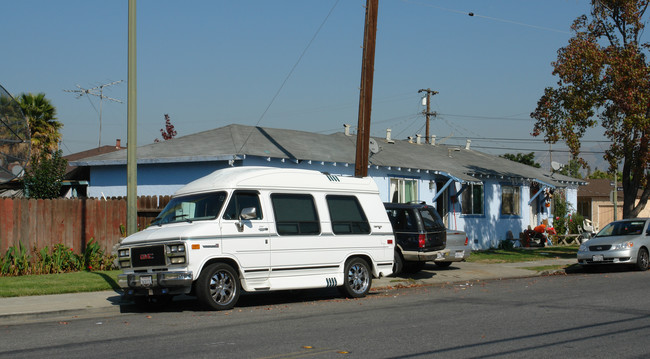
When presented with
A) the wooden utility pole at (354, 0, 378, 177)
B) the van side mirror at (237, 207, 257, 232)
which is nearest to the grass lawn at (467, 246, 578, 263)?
the wooden utility pole at (354, 0, 378, 177)

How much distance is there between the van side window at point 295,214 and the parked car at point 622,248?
37.1 feet

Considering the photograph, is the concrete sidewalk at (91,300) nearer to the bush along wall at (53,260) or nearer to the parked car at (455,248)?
the parked car at (455,248)

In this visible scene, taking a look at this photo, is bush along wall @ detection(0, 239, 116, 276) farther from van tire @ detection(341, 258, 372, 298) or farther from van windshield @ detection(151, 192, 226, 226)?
van tire @ detection(341, 258, 372, 298)

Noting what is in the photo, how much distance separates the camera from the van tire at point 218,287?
38.9 feet

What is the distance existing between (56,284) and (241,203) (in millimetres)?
4911

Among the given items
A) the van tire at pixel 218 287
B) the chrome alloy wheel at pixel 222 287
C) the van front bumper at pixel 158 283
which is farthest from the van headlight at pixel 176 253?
the chrome alloy wheel at pixel 222 287

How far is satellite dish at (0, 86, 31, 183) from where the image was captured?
60.0 ft

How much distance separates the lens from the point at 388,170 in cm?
Answer: 2570

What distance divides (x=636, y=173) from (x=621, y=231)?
362 centimetres

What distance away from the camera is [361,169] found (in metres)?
18.1

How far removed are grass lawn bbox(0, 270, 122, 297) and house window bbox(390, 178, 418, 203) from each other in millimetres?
12200

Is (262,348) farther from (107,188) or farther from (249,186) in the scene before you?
(107,188)

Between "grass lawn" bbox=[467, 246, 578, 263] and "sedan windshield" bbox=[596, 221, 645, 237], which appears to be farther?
"grass lawn" bbox=[467, 246, 578, 263]

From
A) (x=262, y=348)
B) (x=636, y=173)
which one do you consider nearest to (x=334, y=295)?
(x=262, y=348)
